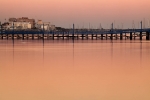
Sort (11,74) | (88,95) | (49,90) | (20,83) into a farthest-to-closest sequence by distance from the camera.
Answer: (11,74) < (20,83) < (49,90) < (88,95)

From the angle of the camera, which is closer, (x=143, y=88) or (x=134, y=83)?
(x=143, y=88)

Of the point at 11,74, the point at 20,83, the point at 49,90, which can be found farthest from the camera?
the point at 11,74

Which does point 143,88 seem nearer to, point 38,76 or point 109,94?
point 109,94

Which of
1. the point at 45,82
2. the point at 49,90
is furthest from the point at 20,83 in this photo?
the point at 49,90

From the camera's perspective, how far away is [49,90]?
6.40 metres

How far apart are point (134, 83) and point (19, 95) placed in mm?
2421

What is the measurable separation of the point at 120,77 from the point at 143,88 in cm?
149

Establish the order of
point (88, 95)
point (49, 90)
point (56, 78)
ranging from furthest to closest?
point (56, 78) < point (49, 90) < point (88, 95)

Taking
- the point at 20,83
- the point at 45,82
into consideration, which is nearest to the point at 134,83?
the point at 45,82

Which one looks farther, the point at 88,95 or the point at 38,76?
the point at 38,76

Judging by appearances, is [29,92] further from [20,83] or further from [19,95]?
[20,83]

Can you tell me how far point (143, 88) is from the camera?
21.8 ft

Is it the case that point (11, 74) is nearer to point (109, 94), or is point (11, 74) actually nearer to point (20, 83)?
point (20, 83)

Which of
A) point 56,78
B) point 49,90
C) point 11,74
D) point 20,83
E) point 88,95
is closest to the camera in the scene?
point 88,95
